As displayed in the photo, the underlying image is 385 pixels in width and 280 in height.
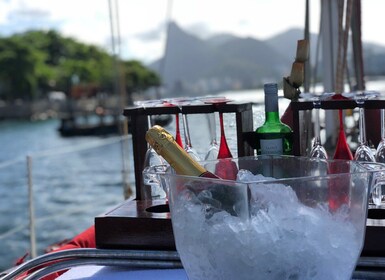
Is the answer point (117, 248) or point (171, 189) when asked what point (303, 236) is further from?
point (117, 248)

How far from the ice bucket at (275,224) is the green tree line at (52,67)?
35.5 metres

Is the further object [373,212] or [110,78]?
[110,78]

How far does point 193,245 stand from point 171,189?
56mm

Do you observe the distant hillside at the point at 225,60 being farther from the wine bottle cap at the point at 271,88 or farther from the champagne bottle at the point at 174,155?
the champagne bottle at the point at 174,155

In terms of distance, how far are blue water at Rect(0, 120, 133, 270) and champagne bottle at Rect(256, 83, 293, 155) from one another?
191cm

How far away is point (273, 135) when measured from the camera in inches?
31.0

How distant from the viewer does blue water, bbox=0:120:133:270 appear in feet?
24.3

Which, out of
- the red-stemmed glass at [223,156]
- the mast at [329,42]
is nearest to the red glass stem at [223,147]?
the red-stemmed glass at [223,156]

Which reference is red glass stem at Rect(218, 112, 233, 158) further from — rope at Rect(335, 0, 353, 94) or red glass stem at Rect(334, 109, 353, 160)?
rope at Rect(335, 0, 353, 94)

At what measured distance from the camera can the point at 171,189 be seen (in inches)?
22.4

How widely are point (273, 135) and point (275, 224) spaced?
0.92 ft

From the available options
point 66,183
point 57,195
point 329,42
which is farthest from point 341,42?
point 66,183

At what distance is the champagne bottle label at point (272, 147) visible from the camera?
30.6 inches

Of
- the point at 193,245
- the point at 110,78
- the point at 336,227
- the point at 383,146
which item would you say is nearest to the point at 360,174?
the point at 336,227
